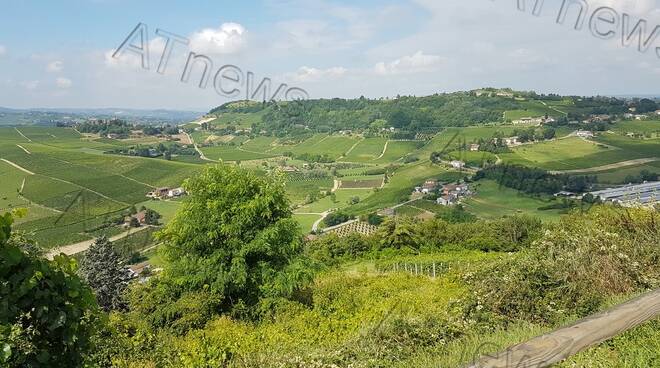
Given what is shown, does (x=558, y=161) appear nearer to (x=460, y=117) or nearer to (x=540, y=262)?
(x=460, y=117)

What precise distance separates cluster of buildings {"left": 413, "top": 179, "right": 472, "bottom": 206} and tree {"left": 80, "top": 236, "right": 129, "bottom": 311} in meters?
53.3

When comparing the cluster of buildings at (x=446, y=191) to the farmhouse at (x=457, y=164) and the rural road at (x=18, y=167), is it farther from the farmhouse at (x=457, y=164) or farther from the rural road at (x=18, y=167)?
the rural road at (x=18, y=167)

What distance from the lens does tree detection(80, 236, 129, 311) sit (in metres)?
27.1

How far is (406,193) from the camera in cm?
8275

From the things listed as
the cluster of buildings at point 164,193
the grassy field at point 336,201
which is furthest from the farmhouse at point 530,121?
the cluster of buildings at point 164,193

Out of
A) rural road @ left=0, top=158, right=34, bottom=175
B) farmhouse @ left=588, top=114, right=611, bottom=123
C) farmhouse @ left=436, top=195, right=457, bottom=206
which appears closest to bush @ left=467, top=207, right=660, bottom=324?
farmhouse @ left=436, top=195, right=457, bottom=206

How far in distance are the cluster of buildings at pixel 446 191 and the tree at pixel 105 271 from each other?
175 feet

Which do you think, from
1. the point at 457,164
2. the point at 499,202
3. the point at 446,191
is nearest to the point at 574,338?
the point at 499,202

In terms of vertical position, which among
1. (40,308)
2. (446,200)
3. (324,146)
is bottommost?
(446,200)

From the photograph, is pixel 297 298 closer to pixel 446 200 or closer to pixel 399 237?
pixel 399 237

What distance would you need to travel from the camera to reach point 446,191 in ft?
258

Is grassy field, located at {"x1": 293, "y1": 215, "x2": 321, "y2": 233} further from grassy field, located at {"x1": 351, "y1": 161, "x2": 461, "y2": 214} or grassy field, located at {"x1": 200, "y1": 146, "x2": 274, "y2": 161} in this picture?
grassy field, located at {"x1": 200, "y1": 146, "x2": 274, "y2": 161}

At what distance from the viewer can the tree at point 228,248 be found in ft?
47.5

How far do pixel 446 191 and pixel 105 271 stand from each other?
60913 mm
